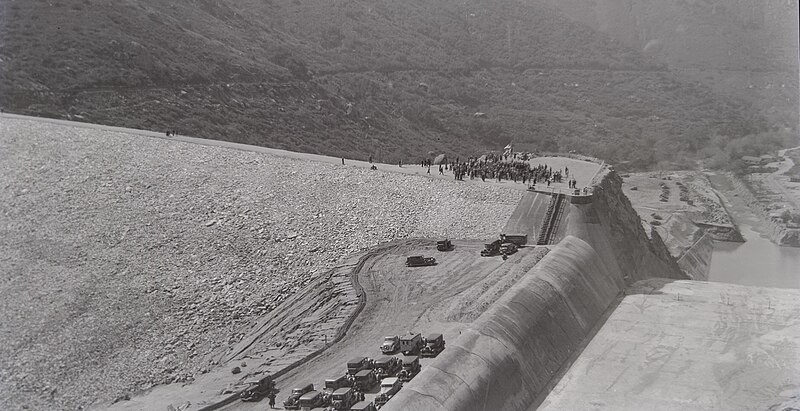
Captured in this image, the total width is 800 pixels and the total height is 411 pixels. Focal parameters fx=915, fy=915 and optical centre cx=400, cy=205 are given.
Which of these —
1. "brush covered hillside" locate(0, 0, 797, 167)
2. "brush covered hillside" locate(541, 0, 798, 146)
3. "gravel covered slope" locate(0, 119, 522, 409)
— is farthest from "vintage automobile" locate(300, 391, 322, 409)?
"brush covered hillside" locate(541, 0, 798, 146)

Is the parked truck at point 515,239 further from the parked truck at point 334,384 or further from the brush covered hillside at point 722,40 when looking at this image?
the brush covered hillside at point 722,40

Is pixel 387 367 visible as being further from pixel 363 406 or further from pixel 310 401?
pixel 363 406

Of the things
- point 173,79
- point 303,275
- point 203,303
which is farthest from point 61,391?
point 173,79

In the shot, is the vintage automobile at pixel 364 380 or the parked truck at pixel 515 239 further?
the parked truck at pixel 515 239

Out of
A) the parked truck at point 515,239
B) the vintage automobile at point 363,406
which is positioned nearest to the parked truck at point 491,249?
the parked truck at point 515,239

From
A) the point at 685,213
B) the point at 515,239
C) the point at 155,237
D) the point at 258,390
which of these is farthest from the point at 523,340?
the point at 685,213

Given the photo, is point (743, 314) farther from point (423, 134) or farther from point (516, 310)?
point (423, 134)
